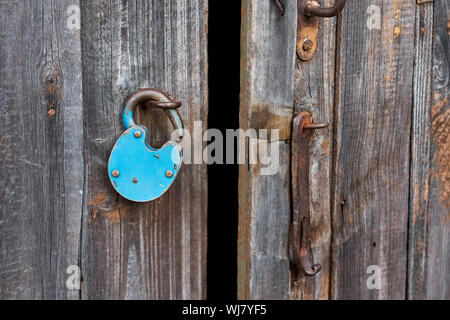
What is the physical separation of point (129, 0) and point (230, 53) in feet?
1.29

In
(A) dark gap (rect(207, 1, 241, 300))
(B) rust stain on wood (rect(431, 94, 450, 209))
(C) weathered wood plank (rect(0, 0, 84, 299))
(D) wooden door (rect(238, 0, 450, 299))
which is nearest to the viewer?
(C) weathered wood plank (rect(0, 0, 84, 299))

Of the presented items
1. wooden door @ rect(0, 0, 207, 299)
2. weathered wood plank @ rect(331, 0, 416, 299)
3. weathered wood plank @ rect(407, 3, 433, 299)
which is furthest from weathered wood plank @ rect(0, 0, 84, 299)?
weathered wood plank @ rect(407, 3, 433, 299)

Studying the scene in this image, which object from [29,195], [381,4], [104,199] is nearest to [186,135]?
[104,199]

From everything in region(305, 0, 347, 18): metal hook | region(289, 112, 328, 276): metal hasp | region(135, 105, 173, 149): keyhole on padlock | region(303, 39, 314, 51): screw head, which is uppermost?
region(305, 0, 347, 18): metal hook

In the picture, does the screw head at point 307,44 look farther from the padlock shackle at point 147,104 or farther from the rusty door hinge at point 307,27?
the padlock shackle at point 147,104

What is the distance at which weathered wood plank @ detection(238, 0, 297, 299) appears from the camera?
38.1 inches

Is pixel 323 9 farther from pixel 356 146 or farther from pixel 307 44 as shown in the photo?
pixel 356 146

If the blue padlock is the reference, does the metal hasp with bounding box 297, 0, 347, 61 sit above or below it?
above

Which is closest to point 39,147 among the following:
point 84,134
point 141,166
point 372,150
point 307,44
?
point 84,134

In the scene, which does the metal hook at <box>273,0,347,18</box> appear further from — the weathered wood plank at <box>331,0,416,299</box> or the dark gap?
the dark gap

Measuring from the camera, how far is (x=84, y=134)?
3.10 ft

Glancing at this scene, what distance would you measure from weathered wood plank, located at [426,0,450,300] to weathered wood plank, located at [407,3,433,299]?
0.04 ft

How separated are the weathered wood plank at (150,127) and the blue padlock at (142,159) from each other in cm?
4

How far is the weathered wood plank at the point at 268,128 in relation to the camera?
968 millimetres
